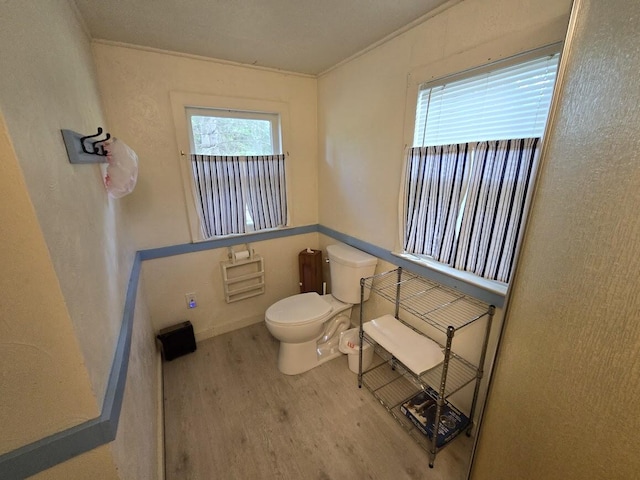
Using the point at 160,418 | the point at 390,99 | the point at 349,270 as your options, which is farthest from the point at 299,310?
the point at 390,99

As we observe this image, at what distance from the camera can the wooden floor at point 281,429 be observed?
1316 millimetres

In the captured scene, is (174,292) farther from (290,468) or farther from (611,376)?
(611,376)

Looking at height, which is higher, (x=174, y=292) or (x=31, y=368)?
(x=31, y=368)

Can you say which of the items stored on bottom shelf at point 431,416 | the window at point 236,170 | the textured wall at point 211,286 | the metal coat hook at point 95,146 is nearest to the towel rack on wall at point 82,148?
the metal coat hook at point 95,146

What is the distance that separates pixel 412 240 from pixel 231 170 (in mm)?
1436

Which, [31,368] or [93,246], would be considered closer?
[31,368]

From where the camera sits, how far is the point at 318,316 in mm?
1811

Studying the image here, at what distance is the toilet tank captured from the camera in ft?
6.15

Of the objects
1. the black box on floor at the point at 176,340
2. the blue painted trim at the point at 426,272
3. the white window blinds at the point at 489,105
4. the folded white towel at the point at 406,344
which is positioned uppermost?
the white window blinds at the point at 489,105

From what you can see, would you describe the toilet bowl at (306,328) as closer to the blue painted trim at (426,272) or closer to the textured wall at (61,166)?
the blue painted trim at (426,272)

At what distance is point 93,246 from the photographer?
0.89 m

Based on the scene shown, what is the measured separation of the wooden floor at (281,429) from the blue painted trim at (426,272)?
2.76ft

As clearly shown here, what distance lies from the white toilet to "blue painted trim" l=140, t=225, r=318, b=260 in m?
0.55


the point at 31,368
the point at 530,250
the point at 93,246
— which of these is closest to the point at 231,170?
the point at 93,246
